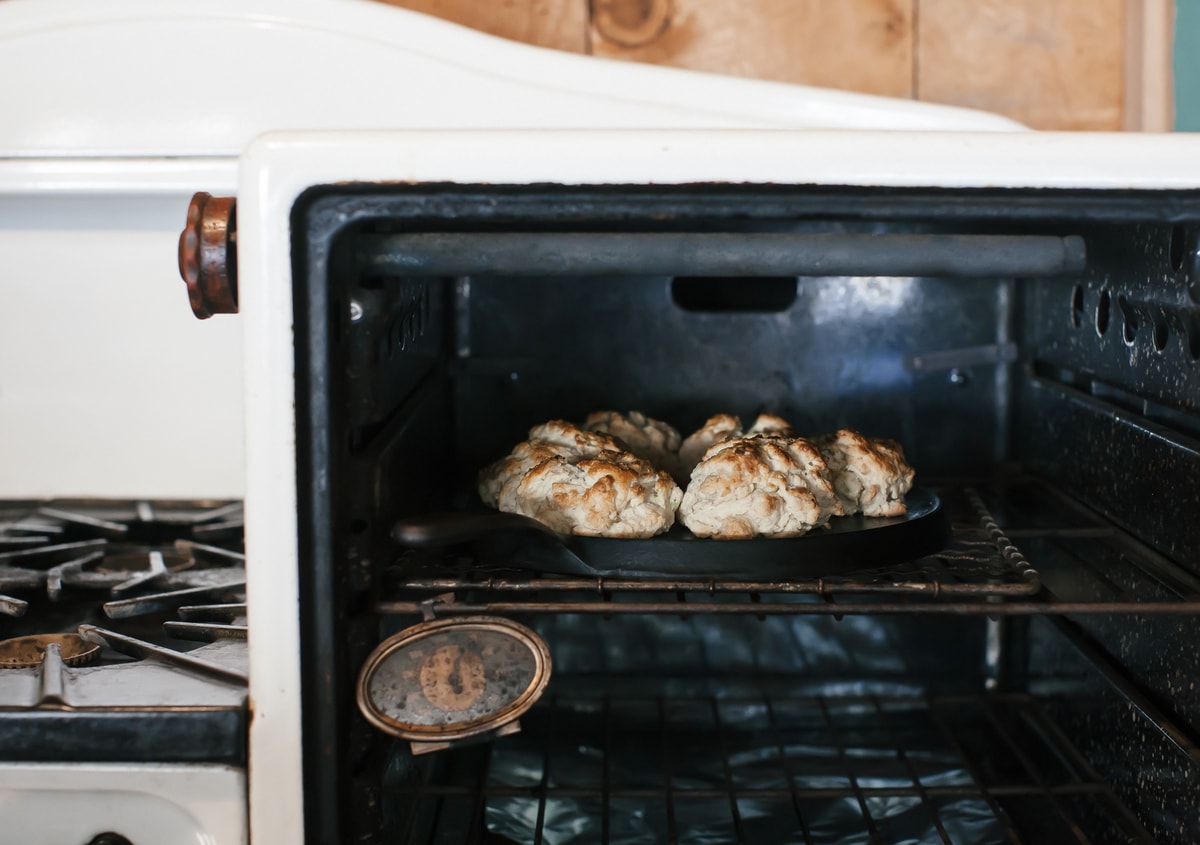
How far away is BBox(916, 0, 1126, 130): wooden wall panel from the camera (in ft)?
5.21

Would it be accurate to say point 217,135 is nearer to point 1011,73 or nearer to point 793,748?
point 793,748

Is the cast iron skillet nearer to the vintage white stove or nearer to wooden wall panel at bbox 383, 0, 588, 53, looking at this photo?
the vintage white stove

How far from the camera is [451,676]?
2.58ft

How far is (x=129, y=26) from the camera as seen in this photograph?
1.13 m

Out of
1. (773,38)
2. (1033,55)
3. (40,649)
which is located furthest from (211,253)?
(1033,55)

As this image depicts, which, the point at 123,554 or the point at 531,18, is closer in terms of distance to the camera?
the point at 123,554

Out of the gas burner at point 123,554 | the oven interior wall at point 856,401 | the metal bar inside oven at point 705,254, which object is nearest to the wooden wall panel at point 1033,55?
the oven interior wall at point 856,401

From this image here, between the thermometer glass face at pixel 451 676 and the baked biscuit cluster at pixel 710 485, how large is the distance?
0.16 m

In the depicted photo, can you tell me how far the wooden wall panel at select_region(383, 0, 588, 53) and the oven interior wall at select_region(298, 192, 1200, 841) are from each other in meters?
0.50

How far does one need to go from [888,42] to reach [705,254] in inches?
40.7

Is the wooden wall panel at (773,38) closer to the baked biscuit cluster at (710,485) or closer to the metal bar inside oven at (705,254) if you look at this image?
the baked biscuit cluster at (710,485)

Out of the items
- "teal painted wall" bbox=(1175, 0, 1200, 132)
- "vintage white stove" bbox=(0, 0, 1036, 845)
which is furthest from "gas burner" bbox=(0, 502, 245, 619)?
"teal painted wall" bbox=(1175, 0, 1200, 132)

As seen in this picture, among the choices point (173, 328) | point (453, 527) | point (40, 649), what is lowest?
point (40, 649)

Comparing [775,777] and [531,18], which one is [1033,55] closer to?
[531,18]
